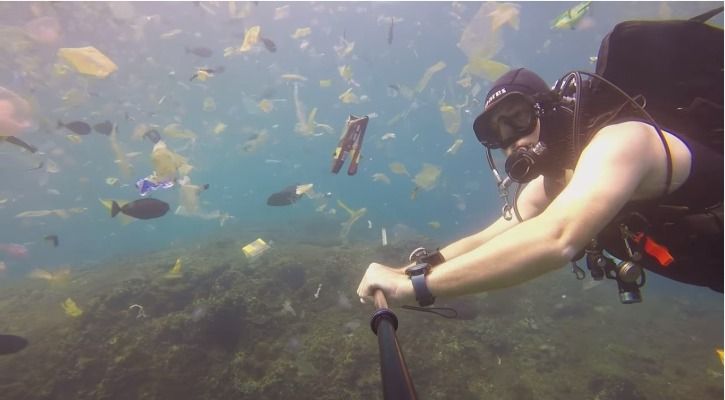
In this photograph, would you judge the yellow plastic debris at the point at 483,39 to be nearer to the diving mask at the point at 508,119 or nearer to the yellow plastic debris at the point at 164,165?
the yellow plastic debris at the point at 164,165

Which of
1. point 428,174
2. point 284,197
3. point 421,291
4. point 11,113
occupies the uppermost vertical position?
point 421,291

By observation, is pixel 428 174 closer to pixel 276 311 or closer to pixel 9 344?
pixel 276 311

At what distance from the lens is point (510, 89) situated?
8.83 feet

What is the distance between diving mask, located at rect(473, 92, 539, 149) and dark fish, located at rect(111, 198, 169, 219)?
20.0 feet

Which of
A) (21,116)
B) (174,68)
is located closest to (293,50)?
(174,68)

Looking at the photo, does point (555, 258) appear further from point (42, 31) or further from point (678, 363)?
point (42, 31)

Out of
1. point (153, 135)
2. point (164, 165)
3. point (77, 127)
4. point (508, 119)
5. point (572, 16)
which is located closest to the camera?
point (508, 119)

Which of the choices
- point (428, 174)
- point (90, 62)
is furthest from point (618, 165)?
point (428, 174)

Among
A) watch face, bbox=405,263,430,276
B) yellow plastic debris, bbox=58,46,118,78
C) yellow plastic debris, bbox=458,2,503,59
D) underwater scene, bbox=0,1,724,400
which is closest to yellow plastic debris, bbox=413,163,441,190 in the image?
underwater scene, bbox=0,1,724,400

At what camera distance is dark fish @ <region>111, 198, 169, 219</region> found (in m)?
6.54

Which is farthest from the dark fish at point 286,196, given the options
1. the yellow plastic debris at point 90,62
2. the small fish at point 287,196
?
the yellow plastic debris at point 90,62

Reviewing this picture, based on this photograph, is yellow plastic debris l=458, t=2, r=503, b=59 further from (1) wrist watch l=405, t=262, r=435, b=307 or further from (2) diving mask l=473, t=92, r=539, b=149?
(1) wrist watch l=405, t=262, r=435, b=307

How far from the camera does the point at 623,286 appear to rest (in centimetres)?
266

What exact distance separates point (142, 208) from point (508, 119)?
6.54 meters
